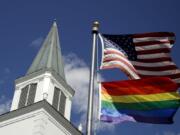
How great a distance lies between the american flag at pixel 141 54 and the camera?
17.0 meters

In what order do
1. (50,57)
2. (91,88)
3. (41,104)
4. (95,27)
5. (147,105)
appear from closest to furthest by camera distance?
(91,88) < (95,27) < (147,105) < (41,104) < (50,57)

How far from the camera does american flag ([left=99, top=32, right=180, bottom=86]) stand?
671 inches

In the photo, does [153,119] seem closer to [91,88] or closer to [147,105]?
[147,105]

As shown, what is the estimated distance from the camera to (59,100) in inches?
1499

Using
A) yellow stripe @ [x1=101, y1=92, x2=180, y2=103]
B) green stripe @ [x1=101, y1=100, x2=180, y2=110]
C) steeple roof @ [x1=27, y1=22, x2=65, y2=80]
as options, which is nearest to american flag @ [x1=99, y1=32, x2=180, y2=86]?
yellow stripe @ [x1=101, y1=92, x2=180, y2=103]

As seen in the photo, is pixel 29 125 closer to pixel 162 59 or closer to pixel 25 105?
pixel 25 105

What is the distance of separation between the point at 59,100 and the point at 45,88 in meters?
1.74

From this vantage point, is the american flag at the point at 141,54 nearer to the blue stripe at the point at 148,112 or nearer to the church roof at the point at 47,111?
the blue stripe at the point at 148,112

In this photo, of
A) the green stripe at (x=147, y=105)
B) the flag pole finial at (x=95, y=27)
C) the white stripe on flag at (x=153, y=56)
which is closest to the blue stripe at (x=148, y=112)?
the green stripe at (x=147, y=105)

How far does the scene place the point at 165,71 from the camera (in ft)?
56.6

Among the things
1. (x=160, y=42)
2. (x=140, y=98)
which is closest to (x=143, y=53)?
(x=160, y=42)

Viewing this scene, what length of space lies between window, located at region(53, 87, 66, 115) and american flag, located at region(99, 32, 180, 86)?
67.4ft

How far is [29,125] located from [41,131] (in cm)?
174

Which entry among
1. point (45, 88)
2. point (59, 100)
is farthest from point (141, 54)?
point (59, 100)
